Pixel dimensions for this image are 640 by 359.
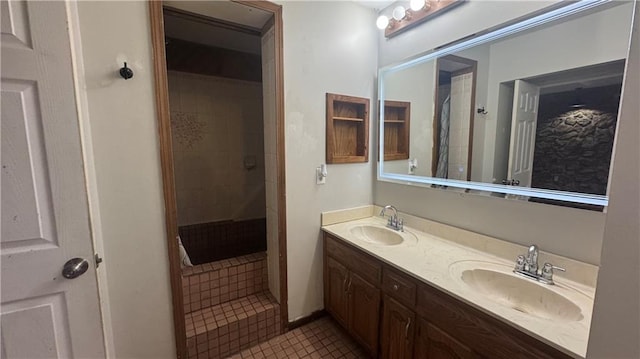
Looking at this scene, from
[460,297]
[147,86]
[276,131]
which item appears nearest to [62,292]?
[147,86]

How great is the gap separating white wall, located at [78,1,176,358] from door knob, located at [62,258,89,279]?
0.33 m

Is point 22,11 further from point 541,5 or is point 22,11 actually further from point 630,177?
point 541,5

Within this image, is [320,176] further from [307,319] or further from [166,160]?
[307,319]

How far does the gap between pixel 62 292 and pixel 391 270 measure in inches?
56.4

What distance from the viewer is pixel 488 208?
57.7 inches

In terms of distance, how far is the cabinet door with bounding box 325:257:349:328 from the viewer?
5.91 feet

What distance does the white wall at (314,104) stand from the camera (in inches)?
69.5

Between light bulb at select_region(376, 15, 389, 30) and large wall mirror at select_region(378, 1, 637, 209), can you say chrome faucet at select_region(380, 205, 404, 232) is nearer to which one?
large wall mirror at select_region(378, 1, 637, 209)

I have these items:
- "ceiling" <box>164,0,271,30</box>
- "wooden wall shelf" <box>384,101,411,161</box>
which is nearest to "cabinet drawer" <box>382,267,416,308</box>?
"wooden wall shelf" <box>384,101,411,161</box>

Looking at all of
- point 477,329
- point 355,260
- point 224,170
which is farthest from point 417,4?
point 224,170

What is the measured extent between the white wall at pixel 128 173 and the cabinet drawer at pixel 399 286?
1227mm

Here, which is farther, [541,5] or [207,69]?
[207,69]

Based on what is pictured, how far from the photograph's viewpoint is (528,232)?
1.30 m

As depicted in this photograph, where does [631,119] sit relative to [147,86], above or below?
below
